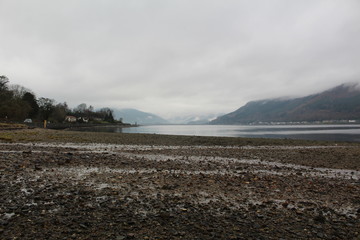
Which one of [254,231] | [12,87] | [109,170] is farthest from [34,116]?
[254,231]

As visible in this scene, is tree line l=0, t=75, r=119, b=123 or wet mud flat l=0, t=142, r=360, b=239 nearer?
wet mud flat l=0, t=142, r=360, b=239

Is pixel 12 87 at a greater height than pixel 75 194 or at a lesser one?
greater

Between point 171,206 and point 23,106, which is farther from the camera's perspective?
point 23,106

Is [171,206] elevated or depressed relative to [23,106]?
depressed

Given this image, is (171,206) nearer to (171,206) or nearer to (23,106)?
(171,206)

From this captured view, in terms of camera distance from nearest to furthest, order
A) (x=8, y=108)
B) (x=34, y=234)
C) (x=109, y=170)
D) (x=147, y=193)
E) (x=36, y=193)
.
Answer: (x=34, y=234) → (x=36, y=193) → (x=147, y=193) → (x=109, y=170) → (x=8, y=108)

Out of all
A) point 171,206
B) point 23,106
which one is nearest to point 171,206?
point 171,206

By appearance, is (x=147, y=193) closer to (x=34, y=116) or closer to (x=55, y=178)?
(x=55, y=178)

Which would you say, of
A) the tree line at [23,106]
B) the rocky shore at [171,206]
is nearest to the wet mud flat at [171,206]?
the rocky shore at [171,206]

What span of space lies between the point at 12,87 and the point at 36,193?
137 m

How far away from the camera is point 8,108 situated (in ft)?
265

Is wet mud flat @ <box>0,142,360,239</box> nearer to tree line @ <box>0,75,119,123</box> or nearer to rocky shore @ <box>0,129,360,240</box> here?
rocky shore @ <box>0,129,360,240</box>

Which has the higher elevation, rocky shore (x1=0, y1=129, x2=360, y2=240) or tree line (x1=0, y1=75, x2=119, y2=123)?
tree line (x1=0, y1=75, x2=119, y2=123)

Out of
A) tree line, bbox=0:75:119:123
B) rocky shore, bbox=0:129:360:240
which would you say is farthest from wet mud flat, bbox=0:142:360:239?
tree line, bbox=0:75:119:123
